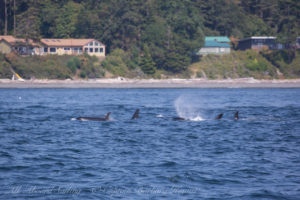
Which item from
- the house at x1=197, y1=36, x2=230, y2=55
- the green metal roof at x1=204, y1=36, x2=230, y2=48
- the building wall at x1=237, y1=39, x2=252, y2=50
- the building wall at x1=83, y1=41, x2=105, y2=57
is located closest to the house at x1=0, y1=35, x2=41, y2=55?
the building wall at x1=83, y1=41, x2=105, y2=57

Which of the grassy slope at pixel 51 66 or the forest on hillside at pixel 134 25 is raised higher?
the forest on hillside at pixel 134 25

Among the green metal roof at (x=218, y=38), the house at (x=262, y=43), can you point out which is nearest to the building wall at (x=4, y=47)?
the green metal roof at (x=218, y=38)

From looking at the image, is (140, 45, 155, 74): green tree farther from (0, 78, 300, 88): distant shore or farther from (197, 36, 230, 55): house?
(197, 36, 230, 55): house

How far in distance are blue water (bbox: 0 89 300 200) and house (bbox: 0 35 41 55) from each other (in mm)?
73339

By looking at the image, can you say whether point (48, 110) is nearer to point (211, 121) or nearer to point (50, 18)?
point (211, 121)

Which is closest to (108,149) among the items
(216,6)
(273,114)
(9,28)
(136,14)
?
(273,114)

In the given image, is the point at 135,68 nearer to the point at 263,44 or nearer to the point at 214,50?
the point at 214,50

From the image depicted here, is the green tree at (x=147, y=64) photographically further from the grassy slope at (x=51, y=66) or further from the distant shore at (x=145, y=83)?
the grassy slope at (x=51, y=66)

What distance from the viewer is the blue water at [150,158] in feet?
51.4

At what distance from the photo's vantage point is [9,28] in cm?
11856

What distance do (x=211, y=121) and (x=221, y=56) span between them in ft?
280

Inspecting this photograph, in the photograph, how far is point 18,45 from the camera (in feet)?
346

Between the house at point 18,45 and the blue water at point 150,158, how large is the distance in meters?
73.3

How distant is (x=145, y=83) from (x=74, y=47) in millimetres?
26546
